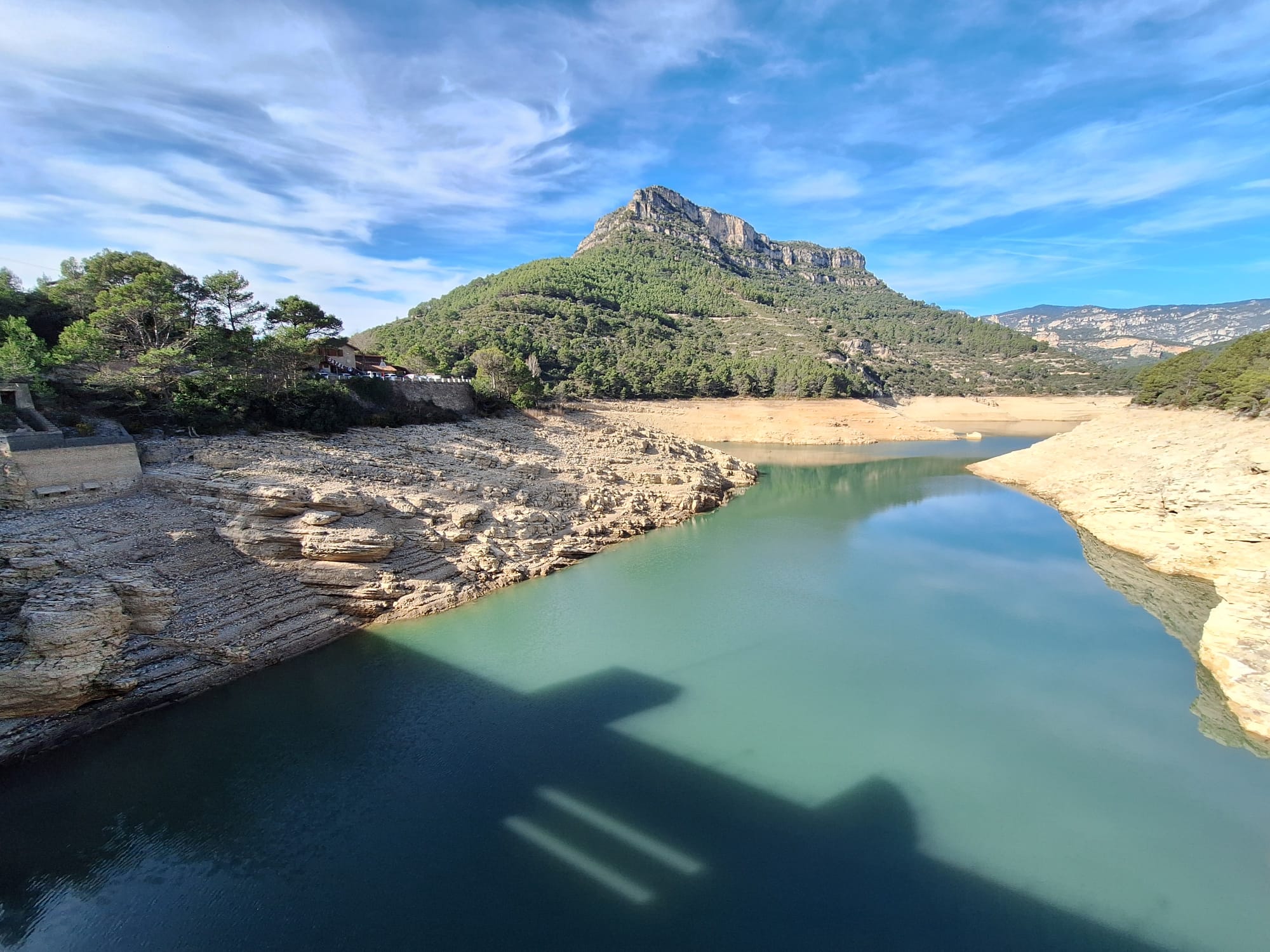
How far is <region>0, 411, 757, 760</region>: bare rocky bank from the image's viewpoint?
1090 centimetres

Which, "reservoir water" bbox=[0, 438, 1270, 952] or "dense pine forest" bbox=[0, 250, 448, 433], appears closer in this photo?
"reservoir water" bbox=[0, 438, 1270, 952]

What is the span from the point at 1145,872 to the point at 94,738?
16981 mm

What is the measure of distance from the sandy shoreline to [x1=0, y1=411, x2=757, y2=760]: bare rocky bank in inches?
980

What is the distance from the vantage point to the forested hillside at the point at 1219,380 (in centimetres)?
2900

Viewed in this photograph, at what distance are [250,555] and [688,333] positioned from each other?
237ft

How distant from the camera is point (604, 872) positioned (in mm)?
7672

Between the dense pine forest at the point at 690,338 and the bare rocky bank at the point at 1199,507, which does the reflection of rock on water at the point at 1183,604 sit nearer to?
the bare rocky bank at the point at 1199,507

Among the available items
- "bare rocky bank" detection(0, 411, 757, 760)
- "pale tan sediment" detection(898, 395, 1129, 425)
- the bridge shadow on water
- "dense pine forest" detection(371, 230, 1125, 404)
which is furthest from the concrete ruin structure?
"pale tan sediment" detection(898, 395, 1129, 425)

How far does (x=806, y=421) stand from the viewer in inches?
2012

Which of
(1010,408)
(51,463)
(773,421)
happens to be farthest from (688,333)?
(51,463)

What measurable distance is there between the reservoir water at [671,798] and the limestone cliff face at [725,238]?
122290 mm

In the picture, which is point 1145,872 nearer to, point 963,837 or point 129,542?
point 963,837

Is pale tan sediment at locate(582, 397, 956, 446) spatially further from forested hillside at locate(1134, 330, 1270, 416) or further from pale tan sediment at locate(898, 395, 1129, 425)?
forested hillside at locate(1134, 330, 1270, 416)

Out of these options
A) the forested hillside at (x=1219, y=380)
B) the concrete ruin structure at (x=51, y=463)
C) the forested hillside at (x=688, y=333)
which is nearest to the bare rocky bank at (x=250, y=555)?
the concrete ruin structure at (x=51, y=463)
